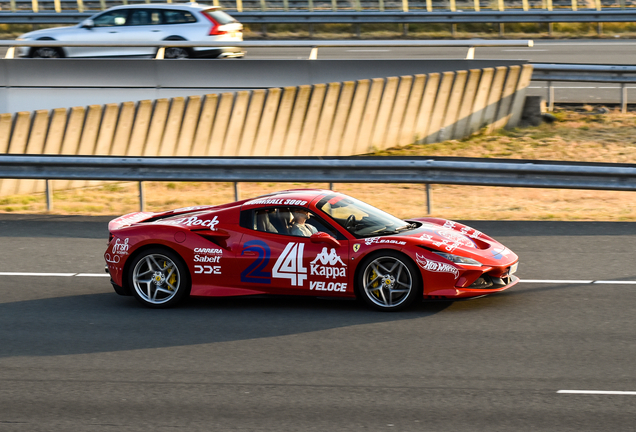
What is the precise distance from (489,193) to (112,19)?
10869 mm

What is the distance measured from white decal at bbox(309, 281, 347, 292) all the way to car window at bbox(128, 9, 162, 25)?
14.3 meters

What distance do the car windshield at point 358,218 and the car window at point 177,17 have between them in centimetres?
1282

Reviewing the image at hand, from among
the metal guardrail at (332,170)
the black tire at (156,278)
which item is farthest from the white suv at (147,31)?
the black tire at (156,278)

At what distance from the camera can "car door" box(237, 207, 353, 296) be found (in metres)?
7.89

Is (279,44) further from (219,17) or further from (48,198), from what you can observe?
(48,198)

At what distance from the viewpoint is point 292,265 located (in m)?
7.96

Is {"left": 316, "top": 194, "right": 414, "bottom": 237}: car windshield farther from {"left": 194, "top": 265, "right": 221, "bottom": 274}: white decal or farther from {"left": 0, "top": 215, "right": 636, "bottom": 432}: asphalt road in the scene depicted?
{"left": 194, "top": 265, "right": 221, "bottom": 274}: white decal

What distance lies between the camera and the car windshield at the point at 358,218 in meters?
8.13

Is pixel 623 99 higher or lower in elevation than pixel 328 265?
higher

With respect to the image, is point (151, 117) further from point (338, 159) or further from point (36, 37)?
point (36, 37)

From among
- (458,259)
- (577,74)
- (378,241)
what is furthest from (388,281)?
(577,74)

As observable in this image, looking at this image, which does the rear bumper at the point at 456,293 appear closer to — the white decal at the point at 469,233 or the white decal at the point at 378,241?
the white decal at the point at 378,241

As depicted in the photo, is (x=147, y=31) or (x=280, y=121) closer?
(x=280, y=121)

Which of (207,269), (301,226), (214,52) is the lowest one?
(207,269)
